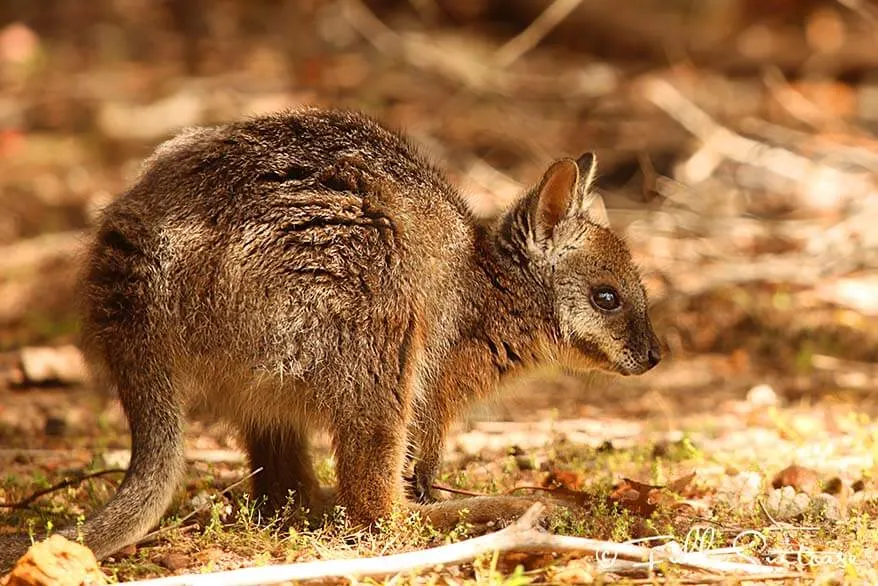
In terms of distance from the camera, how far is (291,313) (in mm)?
4230

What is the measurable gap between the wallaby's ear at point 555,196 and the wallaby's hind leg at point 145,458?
1.76 m

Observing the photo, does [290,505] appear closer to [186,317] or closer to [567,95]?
[186,317]

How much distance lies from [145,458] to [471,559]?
1.21 m

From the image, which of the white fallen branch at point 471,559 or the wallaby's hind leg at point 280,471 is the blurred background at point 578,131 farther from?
the white fallen branch at point 471,559

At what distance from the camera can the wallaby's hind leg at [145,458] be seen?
13.4ft

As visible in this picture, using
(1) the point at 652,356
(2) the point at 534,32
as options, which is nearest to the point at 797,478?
(1) the point at 652,356

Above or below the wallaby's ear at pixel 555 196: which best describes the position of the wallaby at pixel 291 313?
below

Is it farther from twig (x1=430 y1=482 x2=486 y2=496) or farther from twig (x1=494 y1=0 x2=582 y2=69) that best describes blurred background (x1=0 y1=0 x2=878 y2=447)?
twig (x1=430 y1=482 x2=486 y2=496)

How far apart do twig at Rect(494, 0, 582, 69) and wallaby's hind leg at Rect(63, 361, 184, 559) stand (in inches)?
198

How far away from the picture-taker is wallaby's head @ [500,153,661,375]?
16.8 feet

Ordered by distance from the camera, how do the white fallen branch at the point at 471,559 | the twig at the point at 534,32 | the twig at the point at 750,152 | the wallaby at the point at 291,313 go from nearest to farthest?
the white fallen branch at the point at 471,559 → the wallaby at the point at 291,313 → the twig at the point at 534,32 → the twig at the point at 750,152

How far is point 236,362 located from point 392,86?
23.5 feet

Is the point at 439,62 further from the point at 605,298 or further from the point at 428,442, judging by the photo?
the point at 428,442

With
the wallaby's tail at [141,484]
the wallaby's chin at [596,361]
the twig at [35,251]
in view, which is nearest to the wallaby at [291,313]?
A: the wallaby's tail at [141,484]
